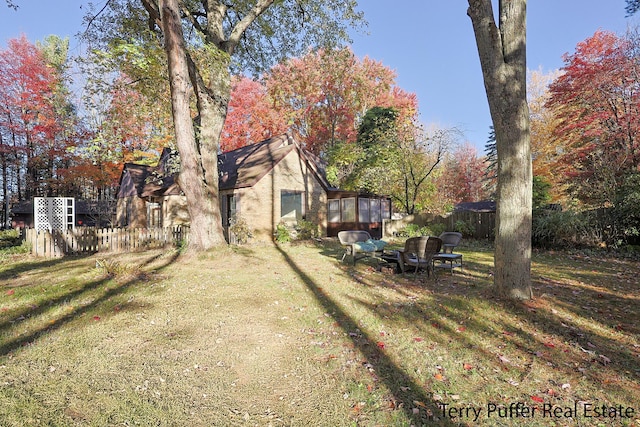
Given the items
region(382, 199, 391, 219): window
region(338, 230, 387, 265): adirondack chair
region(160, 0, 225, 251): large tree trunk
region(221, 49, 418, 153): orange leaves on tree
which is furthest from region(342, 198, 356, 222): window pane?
region(221, 49, 418, 153): orange leaves on tree

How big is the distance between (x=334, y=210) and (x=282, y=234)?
474 centimetres

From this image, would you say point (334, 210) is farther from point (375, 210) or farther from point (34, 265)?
point (34, 265)

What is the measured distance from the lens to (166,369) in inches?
138

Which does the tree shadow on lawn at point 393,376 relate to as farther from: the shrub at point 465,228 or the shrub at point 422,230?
the shrub at point 422,230

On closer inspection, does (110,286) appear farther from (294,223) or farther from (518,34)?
(294,223)

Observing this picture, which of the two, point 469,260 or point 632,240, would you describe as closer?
point 469,260

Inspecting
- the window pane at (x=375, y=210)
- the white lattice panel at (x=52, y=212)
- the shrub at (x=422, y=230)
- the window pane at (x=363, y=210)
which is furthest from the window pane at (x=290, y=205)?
the white lattice panel at (x=52, y=212)

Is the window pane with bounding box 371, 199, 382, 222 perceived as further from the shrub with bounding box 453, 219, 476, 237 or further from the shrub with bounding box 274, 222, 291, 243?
the shrub with bounding box 274, 222, 291, 243

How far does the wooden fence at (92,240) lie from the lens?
38.7ft

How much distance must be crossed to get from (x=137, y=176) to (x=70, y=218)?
8216mm

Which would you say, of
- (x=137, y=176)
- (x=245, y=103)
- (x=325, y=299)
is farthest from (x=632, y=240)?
(x=245, y=103)

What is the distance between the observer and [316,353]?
3.92 metres

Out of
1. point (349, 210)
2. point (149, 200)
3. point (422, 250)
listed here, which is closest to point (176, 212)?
point (149, 200)

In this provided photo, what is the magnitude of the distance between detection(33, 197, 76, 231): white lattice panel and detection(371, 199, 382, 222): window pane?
52.4 feet
